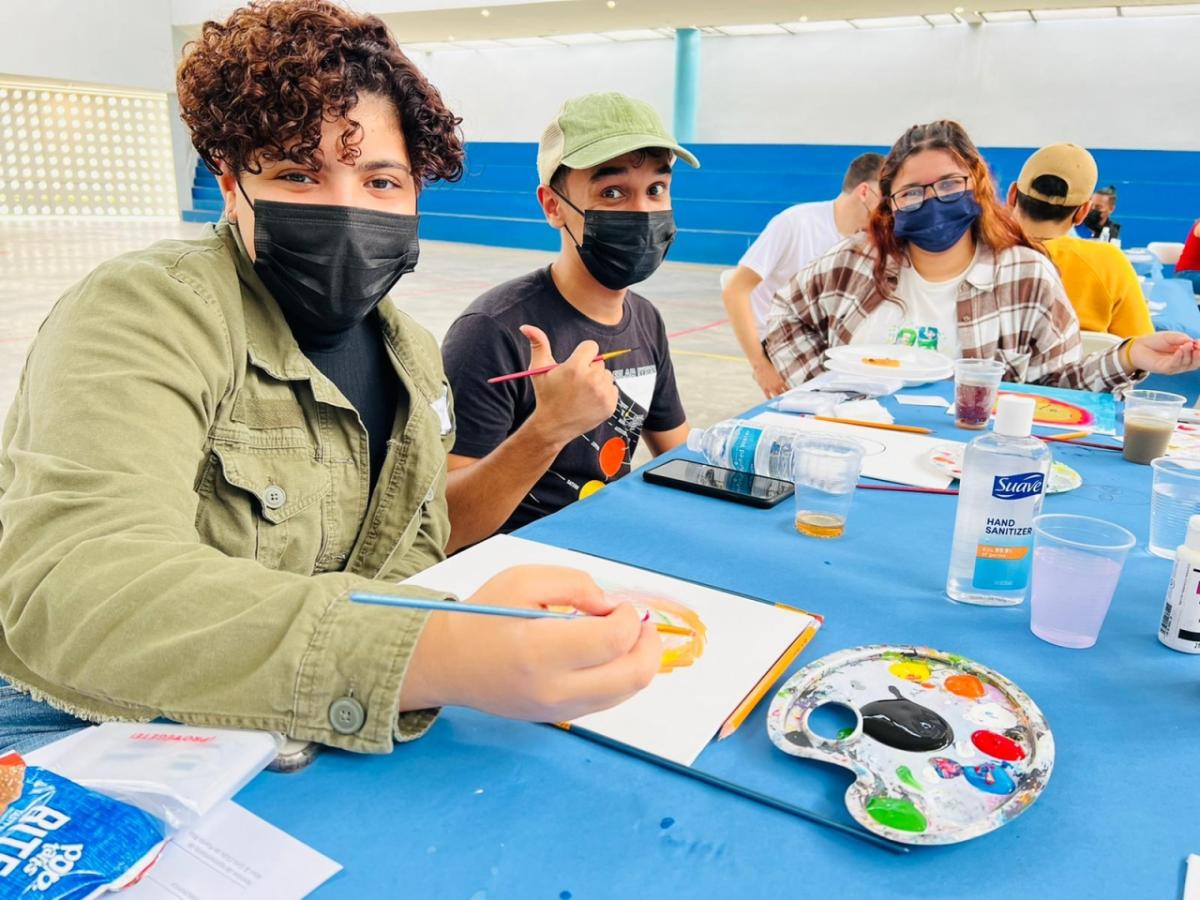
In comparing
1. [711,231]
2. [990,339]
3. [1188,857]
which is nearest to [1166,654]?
[1188,857]

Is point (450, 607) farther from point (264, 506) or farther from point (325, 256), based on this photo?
point (325, 256)

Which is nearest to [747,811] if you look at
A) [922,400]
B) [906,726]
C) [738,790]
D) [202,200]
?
[738,790]

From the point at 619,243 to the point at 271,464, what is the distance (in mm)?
970

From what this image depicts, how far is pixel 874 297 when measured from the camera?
8.11 ft

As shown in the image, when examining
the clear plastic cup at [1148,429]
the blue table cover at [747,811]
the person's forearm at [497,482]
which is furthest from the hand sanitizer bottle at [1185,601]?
the person's forearm at [497,482]

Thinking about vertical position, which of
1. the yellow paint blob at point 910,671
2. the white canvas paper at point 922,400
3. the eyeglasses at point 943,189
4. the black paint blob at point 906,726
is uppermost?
the eyeglasses at point 943,189

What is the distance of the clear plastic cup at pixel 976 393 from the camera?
1.74 m

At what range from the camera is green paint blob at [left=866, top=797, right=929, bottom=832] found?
1.96 feet

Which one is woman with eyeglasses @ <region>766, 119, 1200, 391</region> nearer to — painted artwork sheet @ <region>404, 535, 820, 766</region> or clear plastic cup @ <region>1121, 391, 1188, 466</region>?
clear plastic cup @ <region>1121, 391, 1188, 466</region>

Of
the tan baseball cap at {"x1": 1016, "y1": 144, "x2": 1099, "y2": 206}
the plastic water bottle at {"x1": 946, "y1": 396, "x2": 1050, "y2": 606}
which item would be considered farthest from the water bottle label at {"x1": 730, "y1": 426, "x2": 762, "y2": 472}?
the tan baseball cap at {"x1": 1016, "y1": 144, "x2": 1099, "y2": 206}

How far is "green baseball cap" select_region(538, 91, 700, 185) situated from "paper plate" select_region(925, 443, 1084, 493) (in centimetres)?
73

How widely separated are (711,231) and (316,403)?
1179cm

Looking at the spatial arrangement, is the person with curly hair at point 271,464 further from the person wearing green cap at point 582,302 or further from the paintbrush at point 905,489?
the paintbrush at point 905,489

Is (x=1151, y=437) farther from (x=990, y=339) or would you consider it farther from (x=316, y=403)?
(x=316, y=403)
